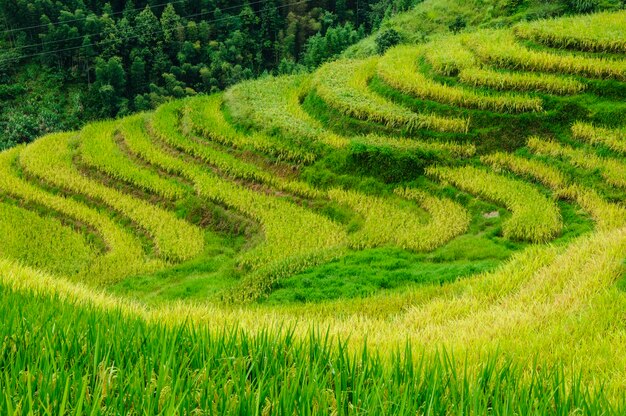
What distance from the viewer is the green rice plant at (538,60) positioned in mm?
11966

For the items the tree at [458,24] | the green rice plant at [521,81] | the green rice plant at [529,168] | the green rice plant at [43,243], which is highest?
the tree at [458,24]

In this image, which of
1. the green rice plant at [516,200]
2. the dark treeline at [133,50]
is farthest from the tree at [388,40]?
the dark treeline at [133,50]

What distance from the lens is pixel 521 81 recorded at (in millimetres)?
12227

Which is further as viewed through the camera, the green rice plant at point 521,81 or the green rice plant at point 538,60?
the green rice plant at point 538,60

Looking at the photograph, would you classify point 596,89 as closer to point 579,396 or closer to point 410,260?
point 410,260

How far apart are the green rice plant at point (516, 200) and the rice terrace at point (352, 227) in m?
0.04

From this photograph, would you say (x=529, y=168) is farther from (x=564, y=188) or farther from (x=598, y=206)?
(x=598, y=206)

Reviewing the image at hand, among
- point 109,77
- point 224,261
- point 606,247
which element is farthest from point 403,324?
point 109,77

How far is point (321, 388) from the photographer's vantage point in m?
1.66

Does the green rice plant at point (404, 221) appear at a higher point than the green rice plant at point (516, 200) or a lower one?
lower

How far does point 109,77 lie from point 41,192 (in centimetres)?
2396

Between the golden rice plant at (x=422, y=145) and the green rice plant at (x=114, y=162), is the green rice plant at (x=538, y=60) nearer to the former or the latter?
the golden rice plant at (x=422, y=145)

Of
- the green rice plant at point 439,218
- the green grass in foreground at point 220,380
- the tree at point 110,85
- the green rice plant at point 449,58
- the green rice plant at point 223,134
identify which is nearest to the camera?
the green grass in foreground at point 220,380

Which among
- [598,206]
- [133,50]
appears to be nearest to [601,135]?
[598,206]
